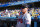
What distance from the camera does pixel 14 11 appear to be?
3383 millimetres

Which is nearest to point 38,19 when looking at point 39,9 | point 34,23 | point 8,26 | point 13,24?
point 34,23

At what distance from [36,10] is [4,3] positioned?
4.44 feet

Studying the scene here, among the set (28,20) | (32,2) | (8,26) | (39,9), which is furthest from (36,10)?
(8,26)

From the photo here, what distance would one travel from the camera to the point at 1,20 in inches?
136

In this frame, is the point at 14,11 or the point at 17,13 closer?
the point at 17,13

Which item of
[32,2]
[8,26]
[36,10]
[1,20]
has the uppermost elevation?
[32,2]

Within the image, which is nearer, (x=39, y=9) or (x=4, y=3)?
(x=39, y=9)

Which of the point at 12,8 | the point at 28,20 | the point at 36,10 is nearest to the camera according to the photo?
the point at 28,20

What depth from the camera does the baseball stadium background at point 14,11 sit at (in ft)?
9.71

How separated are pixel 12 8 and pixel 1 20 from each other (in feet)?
2.14

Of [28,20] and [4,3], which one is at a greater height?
[4,3]

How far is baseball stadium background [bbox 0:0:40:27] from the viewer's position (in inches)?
116

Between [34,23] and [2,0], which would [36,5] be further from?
[2,0]

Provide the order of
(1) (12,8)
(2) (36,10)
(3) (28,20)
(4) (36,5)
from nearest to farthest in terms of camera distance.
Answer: (3) (28,20) < (2) (36,10) < (4) (36,5) < (1) (12,8)
